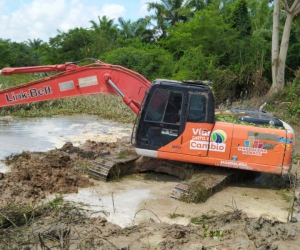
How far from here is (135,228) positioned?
6.17 metres

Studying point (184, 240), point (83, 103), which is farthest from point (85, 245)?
point (83, 103)

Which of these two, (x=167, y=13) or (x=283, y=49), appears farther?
(x=167, y=13)

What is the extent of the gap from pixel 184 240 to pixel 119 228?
1.00m

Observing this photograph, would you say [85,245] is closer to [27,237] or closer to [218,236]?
[27,237]

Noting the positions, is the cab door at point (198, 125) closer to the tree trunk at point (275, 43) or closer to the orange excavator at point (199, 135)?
the orange excavator at point (199, 135)

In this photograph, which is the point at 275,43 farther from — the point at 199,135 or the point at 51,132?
the point at 199,135

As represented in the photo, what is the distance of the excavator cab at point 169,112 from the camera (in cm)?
854

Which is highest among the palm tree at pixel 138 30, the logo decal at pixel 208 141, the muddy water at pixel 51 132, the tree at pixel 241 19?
the palm tree at pixel 138 30

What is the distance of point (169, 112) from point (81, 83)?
2225 millimetres

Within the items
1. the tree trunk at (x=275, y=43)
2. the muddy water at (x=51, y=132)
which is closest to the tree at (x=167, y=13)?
the tree trunk at (x=275, y=43)

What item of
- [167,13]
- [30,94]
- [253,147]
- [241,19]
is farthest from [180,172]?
[167,13]

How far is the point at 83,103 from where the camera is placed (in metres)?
19.1

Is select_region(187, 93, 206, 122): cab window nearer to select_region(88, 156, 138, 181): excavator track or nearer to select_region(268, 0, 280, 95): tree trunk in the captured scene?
select_region(88, 156, 138, 181): excavator track

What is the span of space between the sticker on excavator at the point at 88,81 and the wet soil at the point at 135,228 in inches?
87.6
